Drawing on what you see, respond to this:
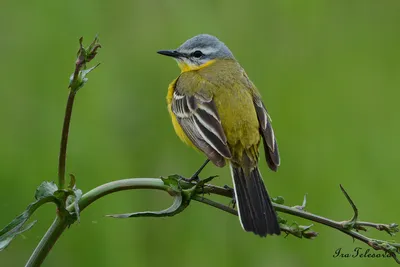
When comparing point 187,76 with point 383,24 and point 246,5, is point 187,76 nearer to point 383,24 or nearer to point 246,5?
point 246,5

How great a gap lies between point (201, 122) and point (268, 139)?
1.51 ft

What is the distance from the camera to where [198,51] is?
21.7 feet

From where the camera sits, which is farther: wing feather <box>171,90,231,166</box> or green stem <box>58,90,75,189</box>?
wing feather <box>171,90,231,166</box>

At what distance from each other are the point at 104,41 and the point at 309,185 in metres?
2.50

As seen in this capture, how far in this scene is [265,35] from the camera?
8375 millimetres

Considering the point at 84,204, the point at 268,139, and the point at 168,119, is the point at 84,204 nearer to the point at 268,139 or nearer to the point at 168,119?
the point at 268,139

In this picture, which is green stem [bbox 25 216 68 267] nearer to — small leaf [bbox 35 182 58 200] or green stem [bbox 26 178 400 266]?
green stem [bbox 26 178 400 266]

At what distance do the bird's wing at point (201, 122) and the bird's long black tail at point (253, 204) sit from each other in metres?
0.15

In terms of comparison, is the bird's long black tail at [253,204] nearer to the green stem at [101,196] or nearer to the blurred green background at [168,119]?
the green stem at [101,196]

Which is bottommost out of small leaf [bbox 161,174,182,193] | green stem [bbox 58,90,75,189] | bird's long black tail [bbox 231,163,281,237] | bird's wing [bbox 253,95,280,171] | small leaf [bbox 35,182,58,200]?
bird's long black tail [bbox 231,163,281,237]

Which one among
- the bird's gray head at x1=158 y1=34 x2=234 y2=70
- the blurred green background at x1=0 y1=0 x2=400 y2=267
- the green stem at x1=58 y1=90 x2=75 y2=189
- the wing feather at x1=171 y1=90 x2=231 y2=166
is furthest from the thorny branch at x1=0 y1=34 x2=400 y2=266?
the bird's gray head at x1=158 y1=34 x2=234 y2=70

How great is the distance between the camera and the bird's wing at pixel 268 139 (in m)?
4.98

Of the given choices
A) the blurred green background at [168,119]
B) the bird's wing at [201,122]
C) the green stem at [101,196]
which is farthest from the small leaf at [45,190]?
the blurred green background at [168,119]

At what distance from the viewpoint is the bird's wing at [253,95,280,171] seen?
4980 mm
